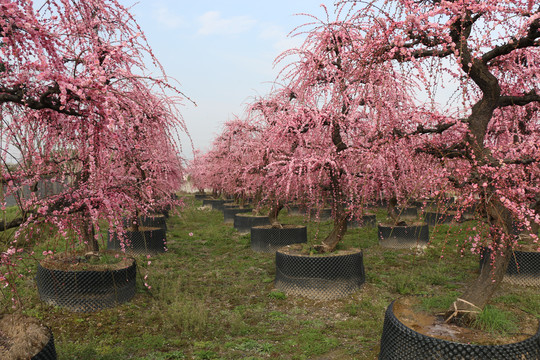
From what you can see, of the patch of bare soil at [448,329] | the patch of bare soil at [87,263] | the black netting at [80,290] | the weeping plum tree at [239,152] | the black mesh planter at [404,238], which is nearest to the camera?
the patch of bare soil at [448,329]

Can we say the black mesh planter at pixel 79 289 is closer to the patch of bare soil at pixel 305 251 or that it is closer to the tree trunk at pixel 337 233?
the patch of bare soil at pixel 305 251

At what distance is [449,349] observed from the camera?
3.40 meters

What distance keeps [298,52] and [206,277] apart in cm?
550

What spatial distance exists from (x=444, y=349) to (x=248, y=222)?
11.3 m

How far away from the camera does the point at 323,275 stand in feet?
22.7

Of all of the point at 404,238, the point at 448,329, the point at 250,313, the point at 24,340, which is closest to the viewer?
the point at 24,340

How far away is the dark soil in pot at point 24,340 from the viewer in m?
3.16

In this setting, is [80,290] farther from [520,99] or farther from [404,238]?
[404,238]

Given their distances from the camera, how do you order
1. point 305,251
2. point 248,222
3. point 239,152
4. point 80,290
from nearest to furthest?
1. point 80,290
2. point 305,251
3. point 248,222
4. point 239,152

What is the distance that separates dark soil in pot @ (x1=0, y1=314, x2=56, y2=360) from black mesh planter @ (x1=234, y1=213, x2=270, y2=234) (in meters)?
10.5

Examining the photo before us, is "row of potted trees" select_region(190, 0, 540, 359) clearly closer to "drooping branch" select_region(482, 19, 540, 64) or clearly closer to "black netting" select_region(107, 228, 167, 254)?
"drooping branch" select_region(482, 19, 540, 64)

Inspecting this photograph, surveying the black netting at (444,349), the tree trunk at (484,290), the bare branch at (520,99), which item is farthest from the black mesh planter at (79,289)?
the bare branch at (520,99)

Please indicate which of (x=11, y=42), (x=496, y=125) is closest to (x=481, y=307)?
(x=11, y=42)

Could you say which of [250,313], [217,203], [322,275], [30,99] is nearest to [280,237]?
[322,275]
